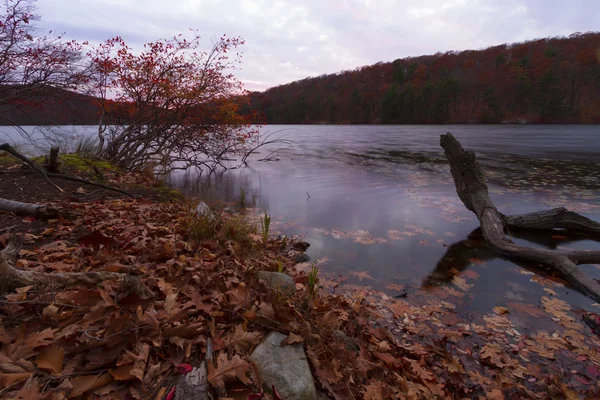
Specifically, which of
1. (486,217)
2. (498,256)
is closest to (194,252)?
(498,256)

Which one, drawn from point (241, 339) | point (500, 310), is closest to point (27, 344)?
point (241, 339)

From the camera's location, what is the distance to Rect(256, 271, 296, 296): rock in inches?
124

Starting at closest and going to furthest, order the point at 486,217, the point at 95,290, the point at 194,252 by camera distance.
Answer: the point at 95,290, the point at 194,252, the point at 486,217

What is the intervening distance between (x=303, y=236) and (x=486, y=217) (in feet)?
12.8

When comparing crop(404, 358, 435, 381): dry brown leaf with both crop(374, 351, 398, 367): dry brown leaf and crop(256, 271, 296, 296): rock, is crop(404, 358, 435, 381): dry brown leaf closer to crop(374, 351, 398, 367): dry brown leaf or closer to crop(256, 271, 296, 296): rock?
crop(374, 351, 398, 367): dry brown leaf

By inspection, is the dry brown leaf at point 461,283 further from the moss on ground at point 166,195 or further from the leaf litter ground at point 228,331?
the moss on ground at point 166,195

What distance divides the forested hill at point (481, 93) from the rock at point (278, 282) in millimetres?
65435

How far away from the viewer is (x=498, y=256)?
19.1ft

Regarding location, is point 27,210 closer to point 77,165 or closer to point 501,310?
point 77,165

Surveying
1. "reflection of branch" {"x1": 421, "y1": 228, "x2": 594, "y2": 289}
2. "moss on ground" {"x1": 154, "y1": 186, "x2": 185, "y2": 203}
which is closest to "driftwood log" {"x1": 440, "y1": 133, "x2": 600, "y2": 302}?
"reflection of branch" {"x1": 421, "y1": 228, "x2": 594, "y2": 289}

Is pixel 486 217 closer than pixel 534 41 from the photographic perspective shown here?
Yes

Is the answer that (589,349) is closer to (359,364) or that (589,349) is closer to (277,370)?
(359,364)

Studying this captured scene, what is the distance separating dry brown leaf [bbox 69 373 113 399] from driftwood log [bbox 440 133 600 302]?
18.4ft

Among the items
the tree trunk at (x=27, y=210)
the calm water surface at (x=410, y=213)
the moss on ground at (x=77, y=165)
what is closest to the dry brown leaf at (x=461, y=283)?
the calm water surface at (x=410, y=213)
